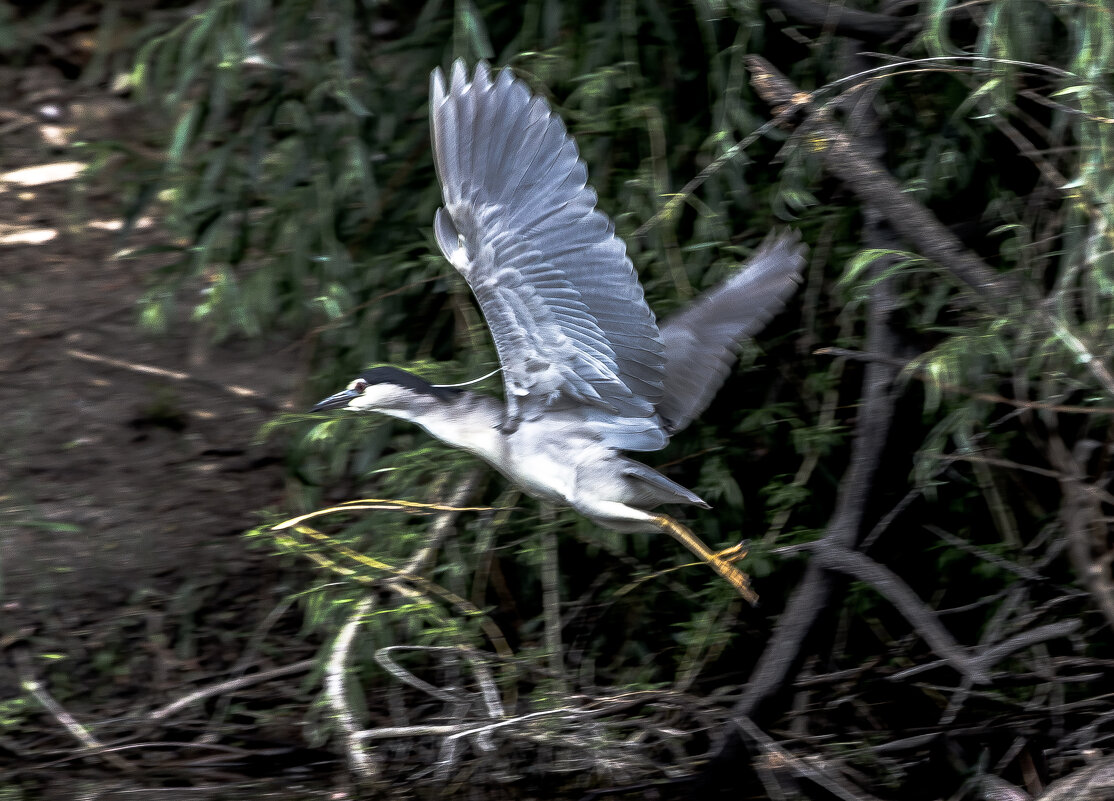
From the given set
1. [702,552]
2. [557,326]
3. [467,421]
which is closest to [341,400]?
[467,421]

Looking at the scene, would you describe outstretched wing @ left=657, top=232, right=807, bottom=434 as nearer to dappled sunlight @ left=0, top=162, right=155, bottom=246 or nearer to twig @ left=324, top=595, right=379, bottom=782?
twig @ left=324, top=595, right=379, bottom=782

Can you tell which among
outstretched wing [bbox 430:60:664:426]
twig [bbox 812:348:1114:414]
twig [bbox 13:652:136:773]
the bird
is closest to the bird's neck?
the bird

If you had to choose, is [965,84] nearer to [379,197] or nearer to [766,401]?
[766,401]

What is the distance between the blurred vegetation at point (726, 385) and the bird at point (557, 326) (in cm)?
26

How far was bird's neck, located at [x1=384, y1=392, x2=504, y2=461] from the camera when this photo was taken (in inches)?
85.2

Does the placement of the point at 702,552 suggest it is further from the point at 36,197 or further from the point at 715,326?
the point at 36,197

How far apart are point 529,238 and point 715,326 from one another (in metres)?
0.48

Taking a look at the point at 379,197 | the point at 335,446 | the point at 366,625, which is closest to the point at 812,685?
the point at 366,625

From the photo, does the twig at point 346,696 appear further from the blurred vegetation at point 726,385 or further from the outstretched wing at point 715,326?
the outstretched wing at point 715,326

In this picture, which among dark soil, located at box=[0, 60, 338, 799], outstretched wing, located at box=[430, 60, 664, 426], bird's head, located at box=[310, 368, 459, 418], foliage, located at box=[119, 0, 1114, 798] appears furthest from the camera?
dark soil, located at box=[0, 60, 338, 799]

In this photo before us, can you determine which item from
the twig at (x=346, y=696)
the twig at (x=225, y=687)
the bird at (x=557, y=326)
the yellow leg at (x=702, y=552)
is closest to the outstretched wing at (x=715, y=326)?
the bird at (x=557, y=326)

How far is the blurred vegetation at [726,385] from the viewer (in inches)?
100

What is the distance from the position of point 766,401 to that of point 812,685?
0.68 meters

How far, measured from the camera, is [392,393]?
87.0 inches
